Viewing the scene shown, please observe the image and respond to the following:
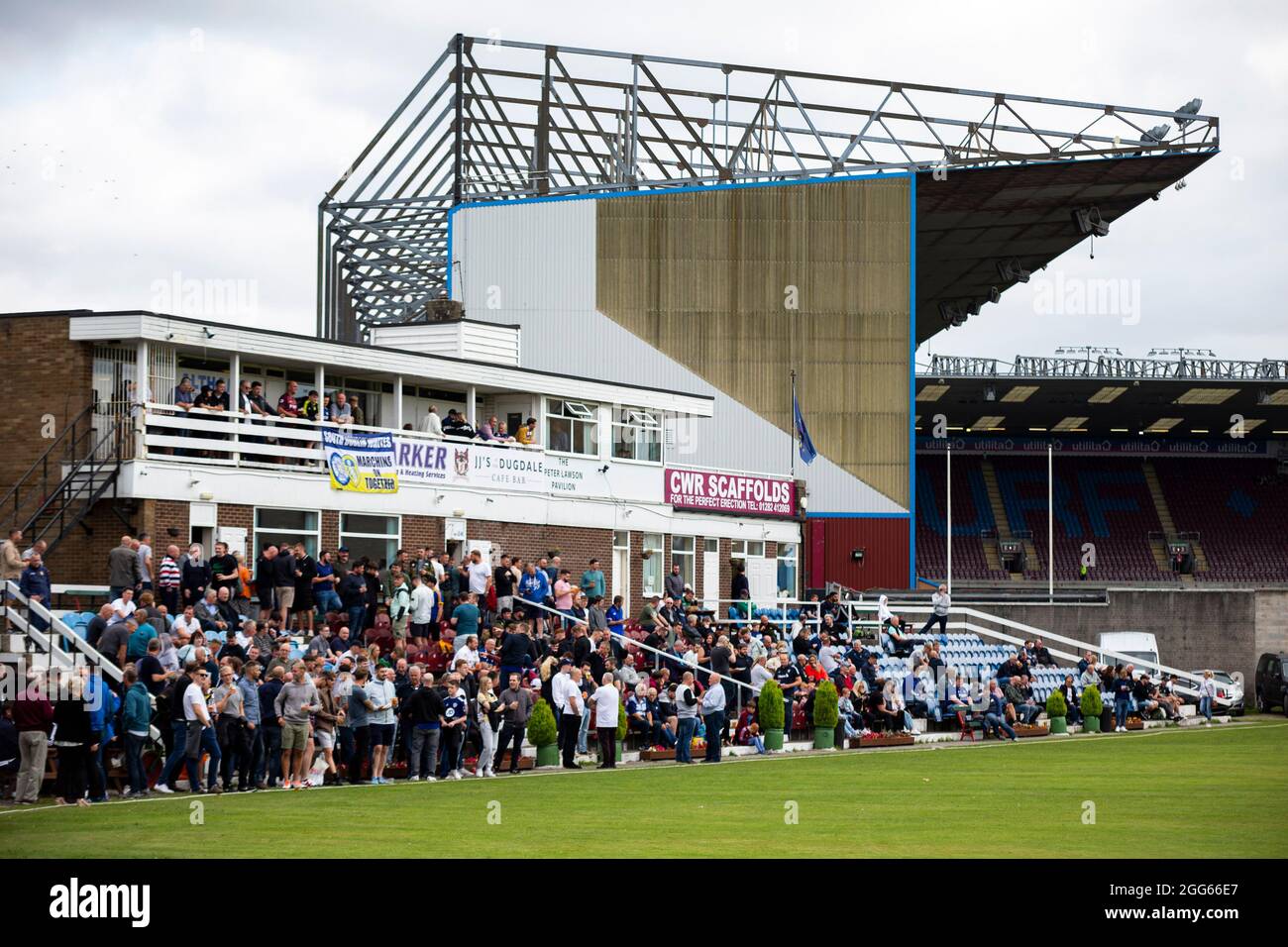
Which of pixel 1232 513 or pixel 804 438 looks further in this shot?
pixel 1232 513

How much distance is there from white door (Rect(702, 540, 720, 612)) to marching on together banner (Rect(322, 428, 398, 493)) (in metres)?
12.2

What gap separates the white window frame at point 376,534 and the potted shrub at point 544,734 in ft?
23.0

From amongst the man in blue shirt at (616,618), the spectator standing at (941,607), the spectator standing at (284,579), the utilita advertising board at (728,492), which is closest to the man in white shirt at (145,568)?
the spectator standing at (284,579)

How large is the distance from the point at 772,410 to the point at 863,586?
19.9 ft

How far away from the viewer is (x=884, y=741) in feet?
108

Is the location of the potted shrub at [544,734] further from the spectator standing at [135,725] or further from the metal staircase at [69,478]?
the metal staircase at [69,478]

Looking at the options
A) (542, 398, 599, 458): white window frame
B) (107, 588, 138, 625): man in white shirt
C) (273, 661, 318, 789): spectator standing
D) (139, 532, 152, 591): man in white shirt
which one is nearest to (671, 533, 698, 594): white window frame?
(542, 398, 599, 458): white window frame

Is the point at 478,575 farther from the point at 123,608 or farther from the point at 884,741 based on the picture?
the point at 884,741

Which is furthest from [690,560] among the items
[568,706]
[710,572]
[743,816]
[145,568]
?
[743,816]

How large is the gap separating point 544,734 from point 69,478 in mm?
8940

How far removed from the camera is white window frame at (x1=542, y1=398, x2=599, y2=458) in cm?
3862

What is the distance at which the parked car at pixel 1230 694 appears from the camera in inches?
1747

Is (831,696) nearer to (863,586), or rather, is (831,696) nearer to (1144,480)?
(863,586)

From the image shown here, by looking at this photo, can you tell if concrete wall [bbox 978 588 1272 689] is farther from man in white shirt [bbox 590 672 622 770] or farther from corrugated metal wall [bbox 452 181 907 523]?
man in white shirt [bbox 590 672 622 770]
